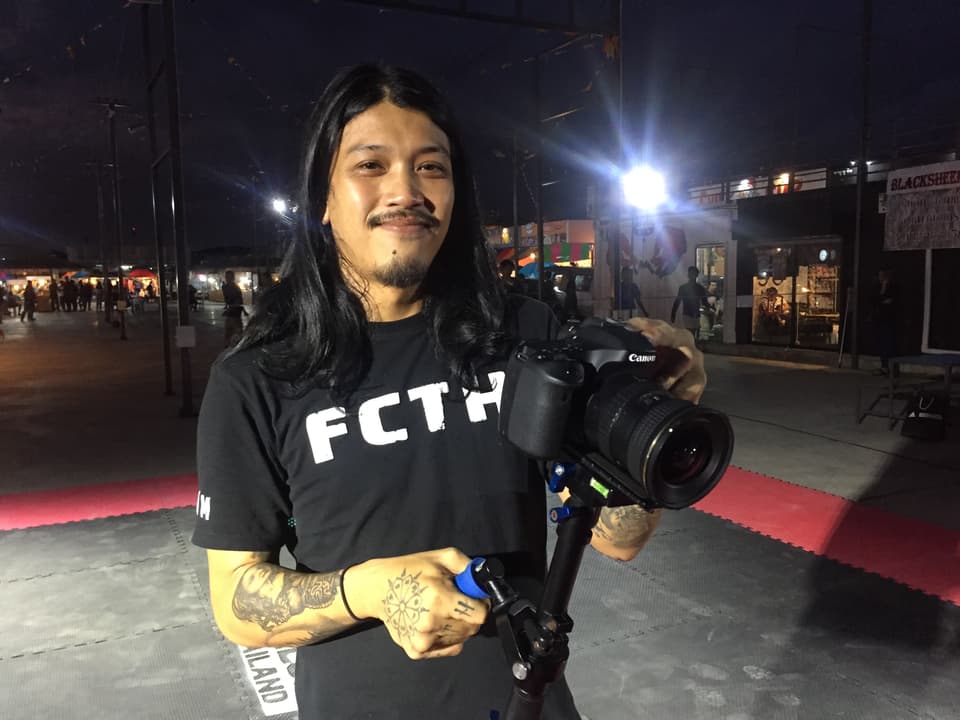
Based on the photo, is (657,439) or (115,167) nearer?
(657,439)

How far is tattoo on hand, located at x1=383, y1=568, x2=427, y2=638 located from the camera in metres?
0.97

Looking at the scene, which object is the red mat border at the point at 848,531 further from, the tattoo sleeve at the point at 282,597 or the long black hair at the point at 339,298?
the tattoo sleeve at the point at 282,597

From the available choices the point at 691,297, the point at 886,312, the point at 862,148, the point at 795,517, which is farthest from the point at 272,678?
the point at 862,148

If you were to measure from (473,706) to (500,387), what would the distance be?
559 mm

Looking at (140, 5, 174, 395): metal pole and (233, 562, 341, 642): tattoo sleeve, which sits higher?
(140, 5, 174, 395): metal pole

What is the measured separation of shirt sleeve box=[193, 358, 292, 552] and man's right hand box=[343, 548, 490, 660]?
10.5 inches

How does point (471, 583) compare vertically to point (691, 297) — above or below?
below

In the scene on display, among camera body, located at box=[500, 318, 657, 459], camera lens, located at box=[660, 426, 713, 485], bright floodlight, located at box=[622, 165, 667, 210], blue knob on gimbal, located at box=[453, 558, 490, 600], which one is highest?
bright floodlight, located at box=[622, 165, 667, 210]

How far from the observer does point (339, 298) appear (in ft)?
4.54

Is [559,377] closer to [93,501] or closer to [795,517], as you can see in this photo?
[795,517]

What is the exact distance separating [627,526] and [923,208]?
530 inches

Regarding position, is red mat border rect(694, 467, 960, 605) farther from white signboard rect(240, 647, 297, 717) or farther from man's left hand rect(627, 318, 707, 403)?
man's left hand rect(627, 318, 707, 403)

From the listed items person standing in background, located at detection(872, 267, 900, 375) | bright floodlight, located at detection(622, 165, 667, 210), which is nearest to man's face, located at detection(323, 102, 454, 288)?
person standing in background, located at detection(872, 267, 900, 375)

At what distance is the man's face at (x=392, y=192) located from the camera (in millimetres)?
1301
